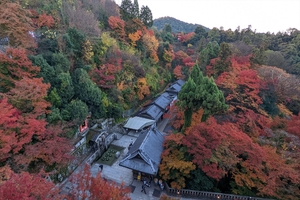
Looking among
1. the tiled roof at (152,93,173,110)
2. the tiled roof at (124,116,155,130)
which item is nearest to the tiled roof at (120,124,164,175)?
the tiled roof at (124,116,155,130)

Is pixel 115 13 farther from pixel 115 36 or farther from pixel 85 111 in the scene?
pixel 85 111

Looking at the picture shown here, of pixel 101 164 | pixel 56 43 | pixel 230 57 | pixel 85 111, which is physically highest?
pixel 230 57

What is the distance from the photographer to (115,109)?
25938 mm

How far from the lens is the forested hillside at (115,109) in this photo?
1312 cm

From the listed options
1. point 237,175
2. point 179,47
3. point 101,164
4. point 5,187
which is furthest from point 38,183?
point 179,47

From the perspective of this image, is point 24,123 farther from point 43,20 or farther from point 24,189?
point 43,20

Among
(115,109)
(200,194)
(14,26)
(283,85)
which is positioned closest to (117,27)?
(115,109)

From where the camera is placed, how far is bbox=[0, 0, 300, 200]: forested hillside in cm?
1312

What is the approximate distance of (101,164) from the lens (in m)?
19.4

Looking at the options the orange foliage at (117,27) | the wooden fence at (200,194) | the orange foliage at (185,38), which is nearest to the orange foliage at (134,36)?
the orange foliage at (117,27)

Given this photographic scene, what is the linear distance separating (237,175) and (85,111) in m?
17.0

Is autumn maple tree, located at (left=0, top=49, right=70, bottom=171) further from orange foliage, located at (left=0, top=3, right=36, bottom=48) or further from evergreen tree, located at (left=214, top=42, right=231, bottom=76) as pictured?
evergreen tree, located at (left=214, top=42, right=231, bottom=76)

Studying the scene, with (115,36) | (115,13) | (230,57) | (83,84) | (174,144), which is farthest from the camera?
(115,13)

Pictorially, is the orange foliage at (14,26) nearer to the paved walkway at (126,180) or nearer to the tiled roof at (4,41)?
the tiled roof at (4,41)
